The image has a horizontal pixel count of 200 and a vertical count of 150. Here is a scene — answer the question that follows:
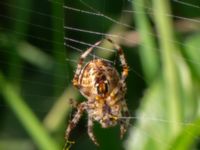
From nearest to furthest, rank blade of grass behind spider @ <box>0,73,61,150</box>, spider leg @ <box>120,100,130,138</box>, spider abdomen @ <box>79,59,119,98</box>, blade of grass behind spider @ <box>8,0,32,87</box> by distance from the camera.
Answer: spider abdomen @ <box>79,59,119,98</box>, spider leg @ <box>120,100,130,138</box>, blade of grass behind spider @ <box>0,73,61,150</box>, blade of grass behind spider @ <box>8,0,32,87</box>

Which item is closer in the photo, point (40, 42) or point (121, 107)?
point (121, 107)

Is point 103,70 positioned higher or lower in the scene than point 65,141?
higher

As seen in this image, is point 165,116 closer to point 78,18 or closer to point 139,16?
point 139,16

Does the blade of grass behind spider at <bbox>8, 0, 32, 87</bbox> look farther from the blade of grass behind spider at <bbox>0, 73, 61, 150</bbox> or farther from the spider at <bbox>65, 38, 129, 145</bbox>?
the spider at <bbox>65, 38, 129, 145</bbox>

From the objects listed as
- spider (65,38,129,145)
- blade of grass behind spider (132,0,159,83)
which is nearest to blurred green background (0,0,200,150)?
blade of grass behind spider (132,0,159,83)

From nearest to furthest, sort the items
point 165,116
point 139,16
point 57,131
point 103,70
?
point 103,70
point 165,116
point 139,16
point 57,131

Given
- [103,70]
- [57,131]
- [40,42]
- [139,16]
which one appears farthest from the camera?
[40,42]

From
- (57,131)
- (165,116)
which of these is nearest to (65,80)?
(57,131)
